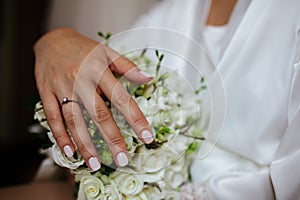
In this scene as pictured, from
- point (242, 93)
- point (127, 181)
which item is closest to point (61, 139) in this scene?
point (127, 181)

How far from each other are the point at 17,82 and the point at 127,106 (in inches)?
64.7

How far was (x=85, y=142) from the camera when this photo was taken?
723mm

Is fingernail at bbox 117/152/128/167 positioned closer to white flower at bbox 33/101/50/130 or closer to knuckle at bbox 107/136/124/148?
knuckle at bbox 107/136/124/148

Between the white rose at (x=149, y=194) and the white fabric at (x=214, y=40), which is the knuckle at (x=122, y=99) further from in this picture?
the white fabric at (x=214, y=40)

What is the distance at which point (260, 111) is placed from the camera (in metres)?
0.91

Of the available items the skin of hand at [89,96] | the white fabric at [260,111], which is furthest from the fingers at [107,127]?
the white fabric at [260,111]

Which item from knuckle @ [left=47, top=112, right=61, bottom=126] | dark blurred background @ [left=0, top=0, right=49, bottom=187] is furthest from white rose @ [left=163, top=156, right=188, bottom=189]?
dark blurred background @ [left=0, top=0, right=49, bottom=187]

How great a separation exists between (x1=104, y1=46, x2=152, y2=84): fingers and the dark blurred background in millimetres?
1380

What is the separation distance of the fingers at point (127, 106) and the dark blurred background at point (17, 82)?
141 centimetres

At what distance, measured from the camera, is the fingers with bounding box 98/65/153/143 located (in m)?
0.73

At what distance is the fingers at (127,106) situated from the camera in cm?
73

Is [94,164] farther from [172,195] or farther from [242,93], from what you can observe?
[242,93]

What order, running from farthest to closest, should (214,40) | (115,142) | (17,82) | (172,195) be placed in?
(17,82)
(214,40)
(172,195)
(115,142)

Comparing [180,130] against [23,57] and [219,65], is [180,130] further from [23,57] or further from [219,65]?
[23,57]
